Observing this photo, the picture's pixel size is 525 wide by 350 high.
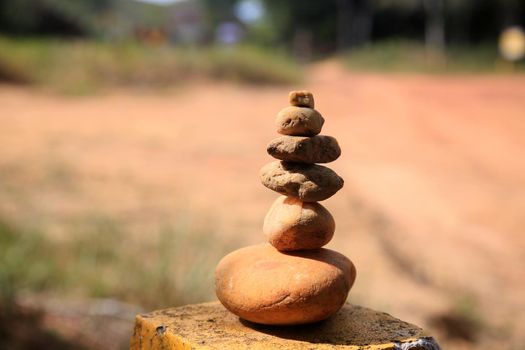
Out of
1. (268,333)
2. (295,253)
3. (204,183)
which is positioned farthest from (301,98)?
(204,183)

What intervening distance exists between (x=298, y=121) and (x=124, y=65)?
13.4 m

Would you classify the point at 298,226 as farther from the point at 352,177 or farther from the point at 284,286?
the point at 352,177

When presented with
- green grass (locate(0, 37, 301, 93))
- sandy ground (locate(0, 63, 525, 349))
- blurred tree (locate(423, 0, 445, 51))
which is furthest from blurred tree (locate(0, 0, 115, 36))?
blurred tree (locate(423, 0, 445, 51))

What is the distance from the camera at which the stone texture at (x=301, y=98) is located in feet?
7.88

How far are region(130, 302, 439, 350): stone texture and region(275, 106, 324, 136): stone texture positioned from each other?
0.70 meters

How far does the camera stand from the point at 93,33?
23547 mm

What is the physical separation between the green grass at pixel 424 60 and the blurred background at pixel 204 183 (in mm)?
1774

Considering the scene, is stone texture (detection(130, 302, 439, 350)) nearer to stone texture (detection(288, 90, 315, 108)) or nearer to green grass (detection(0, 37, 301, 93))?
stone texture (detection(288, 90, 315, 108))

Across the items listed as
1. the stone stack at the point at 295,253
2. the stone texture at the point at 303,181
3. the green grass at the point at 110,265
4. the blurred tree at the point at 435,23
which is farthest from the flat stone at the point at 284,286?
the blurred tree at the point at 435,23

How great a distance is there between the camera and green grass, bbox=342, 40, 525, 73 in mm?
23337

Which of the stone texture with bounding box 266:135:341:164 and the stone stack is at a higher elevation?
the stone texture with bounding box 266:135:341:164

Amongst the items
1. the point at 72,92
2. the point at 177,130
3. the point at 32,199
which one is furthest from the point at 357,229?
the point at 72,92

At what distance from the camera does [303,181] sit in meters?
2.38

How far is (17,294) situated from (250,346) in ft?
10.3
